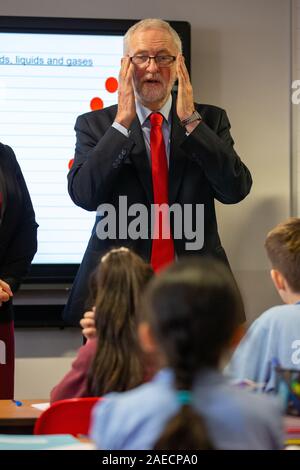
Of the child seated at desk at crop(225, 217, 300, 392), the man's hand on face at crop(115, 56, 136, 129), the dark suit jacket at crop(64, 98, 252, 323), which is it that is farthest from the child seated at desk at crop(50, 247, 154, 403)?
the man's hand on face at crop(115, 56, 136, 129)

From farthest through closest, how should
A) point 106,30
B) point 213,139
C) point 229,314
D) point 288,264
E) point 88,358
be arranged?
point 106,30
point 213,139
point 288,264
point 88,358
point 229,314

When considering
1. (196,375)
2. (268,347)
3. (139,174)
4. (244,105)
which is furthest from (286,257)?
(244,105)

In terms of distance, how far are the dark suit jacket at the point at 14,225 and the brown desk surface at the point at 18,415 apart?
2.81 feet

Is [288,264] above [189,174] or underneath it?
underneath

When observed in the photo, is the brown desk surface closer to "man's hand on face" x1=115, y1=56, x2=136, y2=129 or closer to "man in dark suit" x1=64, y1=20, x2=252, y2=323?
"man in dark suit" x1=64, y1=20, x2=252, y2=323

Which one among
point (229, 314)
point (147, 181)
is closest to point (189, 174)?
point (147, 181)

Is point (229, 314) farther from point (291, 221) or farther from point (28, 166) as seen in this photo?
point (28, 166)

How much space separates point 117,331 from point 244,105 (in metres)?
2.43

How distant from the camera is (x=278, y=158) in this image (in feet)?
14.0

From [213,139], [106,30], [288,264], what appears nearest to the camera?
[288,264]

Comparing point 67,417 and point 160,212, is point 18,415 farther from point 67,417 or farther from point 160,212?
point 160,212

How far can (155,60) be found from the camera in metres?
3.09

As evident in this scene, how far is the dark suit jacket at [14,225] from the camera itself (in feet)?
10.6

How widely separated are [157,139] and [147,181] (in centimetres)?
18
